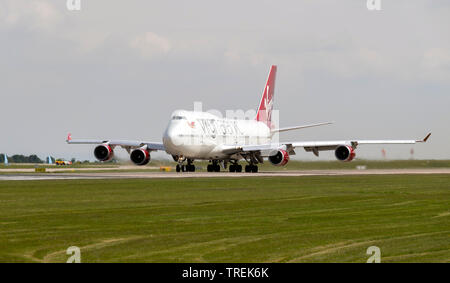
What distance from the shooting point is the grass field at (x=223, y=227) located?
1389cm

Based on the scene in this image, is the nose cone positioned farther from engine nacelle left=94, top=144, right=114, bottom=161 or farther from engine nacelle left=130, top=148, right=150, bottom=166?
engine nacelle left=94, top=144, right=114, bottom=161

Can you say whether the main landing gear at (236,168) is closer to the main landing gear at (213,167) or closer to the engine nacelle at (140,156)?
the main landing gear at (213,167)

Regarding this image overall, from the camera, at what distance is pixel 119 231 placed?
680 inches

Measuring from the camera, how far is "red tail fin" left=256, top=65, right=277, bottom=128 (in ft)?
258

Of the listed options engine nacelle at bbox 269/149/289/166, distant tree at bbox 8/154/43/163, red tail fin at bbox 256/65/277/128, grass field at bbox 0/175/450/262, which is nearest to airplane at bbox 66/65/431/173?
engine nacelle at bbox 269/149/289/166

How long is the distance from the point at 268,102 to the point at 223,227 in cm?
6157

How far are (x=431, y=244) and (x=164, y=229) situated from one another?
6.35 m

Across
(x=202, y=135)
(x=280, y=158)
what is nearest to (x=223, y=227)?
(x=280, y=158)

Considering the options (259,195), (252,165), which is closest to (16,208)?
(259,195)

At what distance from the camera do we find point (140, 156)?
6488 cm

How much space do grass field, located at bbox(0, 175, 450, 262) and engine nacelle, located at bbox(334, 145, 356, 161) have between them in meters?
31.3

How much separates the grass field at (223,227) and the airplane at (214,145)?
100 feet

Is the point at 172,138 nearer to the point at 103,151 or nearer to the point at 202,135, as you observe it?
the point at 202,135

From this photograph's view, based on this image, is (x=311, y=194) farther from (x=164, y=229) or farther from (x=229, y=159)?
(x=229, y=159)
